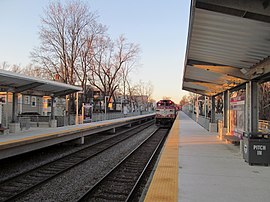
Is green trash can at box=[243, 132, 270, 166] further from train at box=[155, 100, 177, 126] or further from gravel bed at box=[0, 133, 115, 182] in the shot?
train at box=[155, 100, 177, 126]

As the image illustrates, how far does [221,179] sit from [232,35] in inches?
149

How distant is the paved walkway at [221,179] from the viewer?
5316mm

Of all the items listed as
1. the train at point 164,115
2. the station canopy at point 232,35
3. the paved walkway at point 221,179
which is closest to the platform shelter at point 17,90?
the station canopy at point 232,35

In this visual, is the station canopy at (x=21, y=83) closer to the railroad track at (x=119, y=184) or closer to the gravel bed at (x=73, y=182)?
the gravel bed at (x=73, y=182)

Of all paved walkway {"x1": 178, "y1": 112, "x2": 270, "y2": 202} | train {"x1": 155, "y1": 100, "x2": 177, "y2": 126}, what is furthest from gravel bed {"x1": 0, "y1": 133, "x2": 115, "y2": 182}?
train {"x1": 155, "y1": 100, "x2": 177, "y2": 126}

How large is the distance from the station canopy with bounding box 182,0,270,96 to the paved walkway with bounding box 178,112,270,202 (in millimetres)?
2979

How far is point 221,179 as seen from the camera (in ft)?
21.8

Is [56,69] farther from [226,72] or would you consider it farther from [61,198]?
[61,198]

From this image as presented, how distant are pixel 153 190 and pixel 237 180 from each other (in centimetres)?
231

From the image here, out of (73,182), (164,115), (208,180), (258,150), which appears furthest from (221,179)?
(164,115)

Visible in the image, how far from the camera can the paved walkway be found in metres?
5.32

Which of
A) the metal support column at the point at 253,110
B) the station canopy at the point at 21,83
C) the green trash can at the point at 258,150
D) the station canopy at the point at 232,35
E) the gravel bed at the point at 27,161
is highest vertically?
the station canopy at the point at 232,35

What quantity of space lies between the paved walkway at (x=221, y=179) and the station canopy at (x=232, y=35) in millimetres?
2979

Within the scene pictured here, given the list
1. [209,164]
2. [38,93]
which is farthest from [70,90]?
[209,164]
